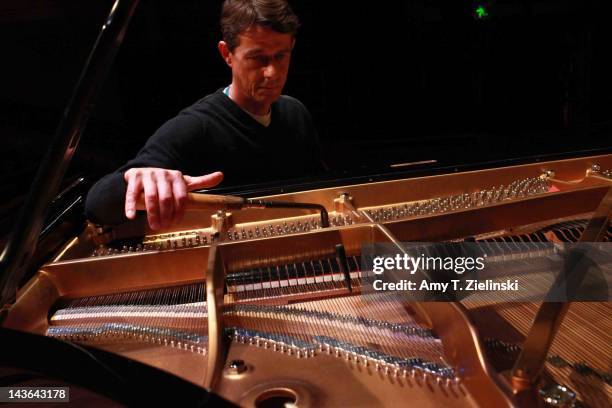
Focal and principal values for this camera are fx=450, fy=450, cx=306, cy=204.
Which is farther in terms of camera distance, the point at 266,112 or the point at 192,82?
the point at 192,82

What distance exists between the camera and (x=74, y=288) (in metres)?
1.42

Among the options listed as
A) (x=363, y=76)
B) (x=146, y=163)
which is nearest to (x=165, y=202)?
(x=146, y=163)

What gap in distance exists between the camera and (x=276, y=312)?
4.43 feet

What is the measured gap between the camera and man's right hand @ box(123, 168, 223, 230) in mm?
1305

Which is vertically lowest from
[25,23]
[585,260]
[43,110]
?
[585,260]

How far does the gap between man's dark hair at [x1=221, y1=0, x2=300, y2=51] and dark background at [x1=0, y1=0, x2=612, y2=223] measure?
39.3 inches

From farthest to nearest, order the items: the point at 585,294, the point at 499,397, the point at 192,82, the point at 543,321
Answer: the point at 192,82, the point at 585,294, the point at 543,321, the point at 499,397

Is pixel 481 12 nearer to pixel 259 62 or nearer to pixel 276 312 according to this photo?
pixel 259 62

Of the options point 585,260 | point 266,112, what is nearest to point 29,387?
point 585,260

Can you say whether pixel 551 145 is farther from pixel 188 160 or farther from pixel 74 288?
pixel 74 288

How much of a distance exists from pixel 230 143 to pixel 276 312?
1389mm

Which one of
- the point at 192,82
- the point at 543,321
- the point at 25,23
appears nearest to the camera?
the point at 543,321

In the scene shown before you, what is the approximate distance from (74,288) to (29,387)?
0.53 m

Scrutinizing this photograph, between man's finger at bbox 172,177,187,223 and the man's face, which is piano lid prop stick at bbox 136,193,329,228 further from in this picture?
the man's face
